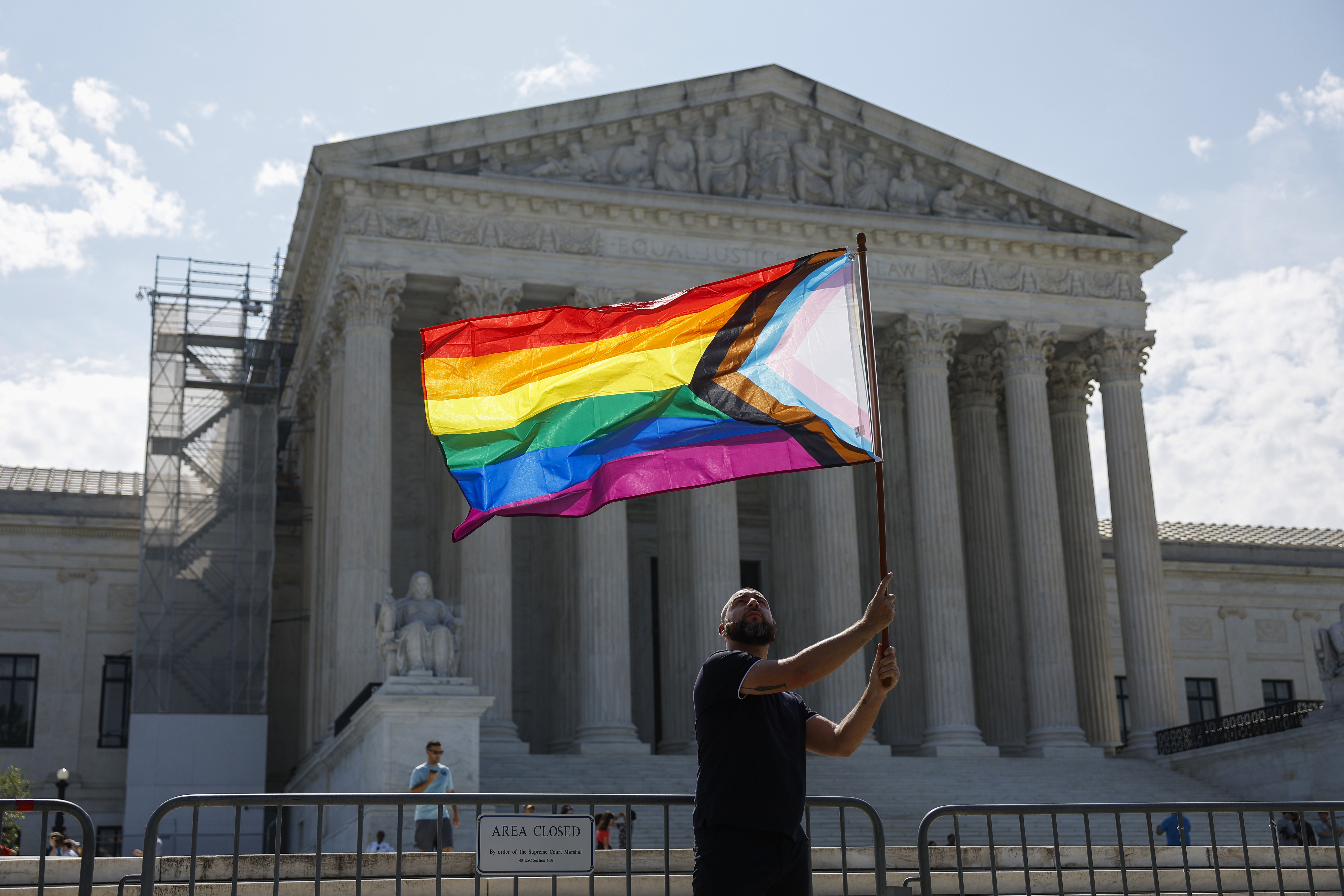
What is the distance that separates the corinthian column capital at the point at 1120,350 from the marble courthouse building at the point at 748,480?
71 millimetres

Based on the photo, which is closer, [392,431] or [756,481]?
[392,431]

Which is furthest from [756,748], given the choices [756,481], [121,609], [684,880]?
[121,609]


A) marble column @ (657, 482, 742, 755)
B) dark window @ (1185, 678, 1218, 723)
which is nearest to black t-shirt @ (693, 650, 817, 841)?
marble column @ (657, 482, 742, 755)

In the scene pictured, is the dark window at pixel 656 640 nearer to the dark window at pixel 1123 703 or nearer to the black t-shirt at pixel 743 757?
the dark window at pixel 1123 703

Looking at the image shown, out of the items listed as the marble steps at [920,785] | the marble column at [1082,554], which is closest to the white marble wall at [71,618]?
the marble steps at [920,785]

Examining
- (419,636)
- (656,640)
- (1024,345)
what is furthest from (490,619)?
(1024,345)

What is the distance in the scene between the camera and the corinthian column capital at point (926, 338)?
119ft

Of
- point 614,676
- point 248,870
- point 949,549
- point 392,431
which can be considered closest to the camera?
point 248,870

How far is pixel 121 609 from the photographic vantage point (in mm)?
41562

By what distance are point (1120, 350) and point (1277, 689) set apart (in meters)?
18.8

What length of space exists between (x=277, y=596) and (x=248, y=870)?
97.3ft

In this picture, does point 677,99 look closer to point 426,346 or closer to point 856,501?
point 856,501

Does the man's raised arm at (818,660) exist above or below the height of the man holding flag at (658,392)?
below

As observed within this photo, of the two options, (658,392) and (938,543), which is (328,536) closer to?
(938,543)
